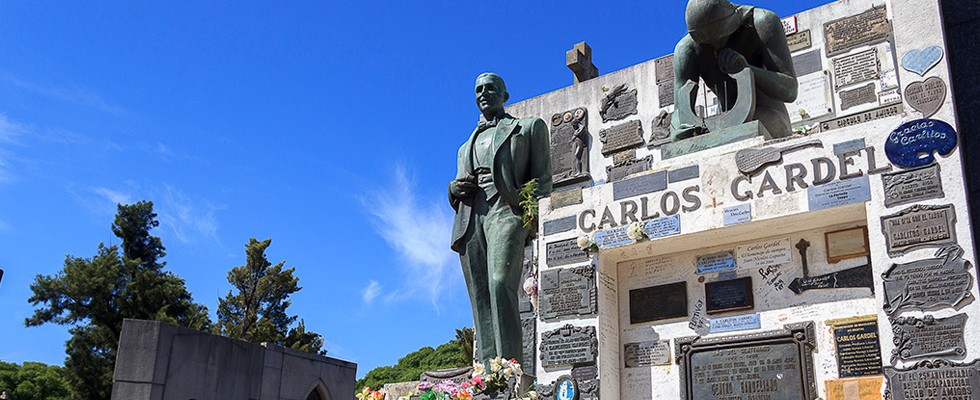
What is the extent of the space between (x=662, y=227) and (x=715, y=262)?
58 centimetres

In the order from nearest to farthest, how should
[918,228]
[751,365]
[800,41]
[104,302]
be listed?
[918,228] < [751,365] < [800,41] < [104,302]

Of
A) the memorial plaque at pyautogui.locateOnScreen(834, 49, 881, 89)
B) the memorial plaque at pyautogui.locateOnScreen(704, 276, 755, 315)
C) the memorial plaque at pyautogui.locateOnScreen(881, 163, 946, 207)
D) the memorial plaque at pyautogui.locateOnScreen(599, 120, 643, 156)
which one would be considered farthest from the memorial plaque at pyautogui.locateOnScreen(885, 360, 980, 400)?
the memorial plaque at pyautogui.locateOnScreen(599, 120, 643, 156)

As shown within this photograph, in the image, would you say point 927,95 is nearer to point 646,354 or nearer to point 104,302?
point 646,354

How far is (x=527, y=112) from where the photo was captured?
20.8 metres

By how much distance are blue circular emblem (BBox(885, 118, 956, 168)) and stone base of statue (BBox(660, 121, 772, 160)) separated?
1.30 m

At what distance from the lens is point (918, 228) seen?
628cm

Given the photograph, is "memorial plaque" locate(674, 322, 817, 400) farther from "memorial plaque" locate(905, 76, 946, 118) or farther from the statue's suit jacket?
the statue's suit jacket

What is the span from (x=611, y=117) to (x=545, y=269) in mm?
11334

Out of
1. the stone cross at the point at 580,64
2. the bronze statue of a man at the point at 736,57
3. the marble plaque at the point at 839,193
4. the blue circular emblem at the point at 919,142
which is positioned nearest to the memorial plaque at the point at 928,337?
the marble plaque at the point at 839,193

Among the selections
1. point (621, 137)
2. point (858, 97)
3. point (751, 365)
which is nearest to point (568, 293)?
point (751, 365)

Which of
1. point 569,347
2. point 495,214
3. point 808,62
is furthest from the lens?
point 808,62

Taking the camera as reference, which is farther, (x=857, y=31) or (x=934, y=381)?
(x=857, y=31)

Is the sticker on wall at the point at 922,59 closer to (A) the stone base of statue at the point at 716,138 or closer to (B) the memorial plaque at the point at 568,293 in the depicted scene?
(A) the stone base of statue at the point at 716,138

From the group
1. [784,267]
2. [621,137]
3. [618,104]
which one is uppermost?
[618,104]
